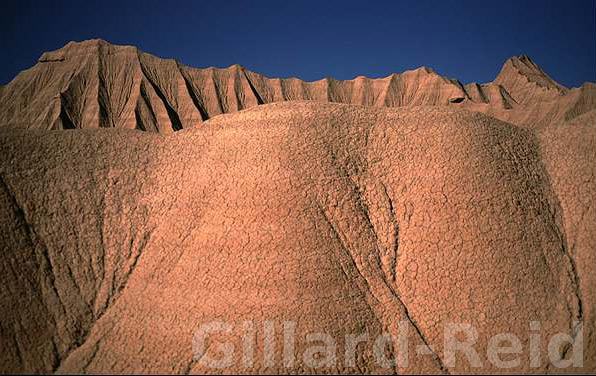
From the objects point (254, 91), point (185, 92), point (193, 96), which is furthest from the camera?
point (254, 91)

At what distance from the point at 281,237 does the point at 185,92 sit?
1882 inches

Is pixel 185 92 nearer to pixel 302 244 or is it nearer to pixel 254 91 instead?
pixel 254 91

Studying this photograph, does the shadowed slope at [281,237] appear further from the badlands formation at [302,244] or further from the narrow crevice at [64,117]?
the narrow crevice at [64,117]

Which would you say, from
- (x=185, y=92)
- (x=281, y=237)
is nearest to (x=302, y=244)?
(x=281, y=237)

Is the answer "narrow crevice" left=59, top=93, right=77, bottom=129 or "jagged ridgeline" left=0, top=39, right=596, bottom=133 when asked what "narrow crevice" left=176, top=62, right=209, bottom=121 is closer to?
"jagged ridgeline" left=0, top=39, right=596, bottom=133

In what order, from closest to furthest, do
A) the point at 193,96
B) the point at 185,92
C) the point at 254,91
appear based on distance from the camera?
the point at 185,92 < the point at 193,96 < the point at 254,91

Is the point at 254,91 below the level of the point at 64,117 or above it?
above

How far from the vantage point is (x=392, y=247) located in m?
10.7

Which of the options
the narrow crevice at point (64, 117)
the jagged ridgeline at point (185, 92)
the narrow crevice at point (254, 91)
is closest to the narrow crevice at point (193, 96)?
the jagged ridgeline at point (185, 92)

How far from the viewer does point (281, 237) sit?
1017 centimetres

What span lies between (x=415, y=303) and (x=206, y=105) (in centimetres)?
5007

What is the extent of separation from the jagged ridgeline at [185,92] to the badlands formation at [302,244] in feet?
102

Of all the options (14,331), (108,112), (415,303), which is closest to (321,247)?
(415,303)

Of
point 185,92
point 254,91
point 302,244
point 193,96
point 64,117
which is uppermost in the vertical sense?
point 254,91
